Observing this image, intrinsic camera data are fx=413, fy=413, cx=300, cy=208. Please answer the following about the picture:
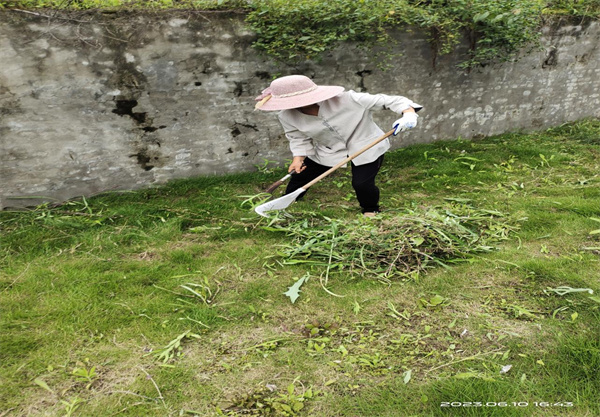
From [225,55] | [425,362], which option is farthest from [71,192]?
[425,362]

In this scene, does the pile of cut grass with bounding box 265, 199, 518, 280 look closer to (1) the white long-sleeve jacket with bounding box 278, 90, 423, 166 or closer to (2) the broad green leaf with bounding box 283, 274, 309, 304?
(2) the broad green leaf with bounding box 283, 274, 309, 304

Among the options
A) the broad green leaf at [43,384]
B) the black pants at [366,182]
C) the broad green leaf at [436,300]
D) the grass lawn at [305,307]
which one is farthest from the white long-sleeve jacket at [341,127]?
the broad green leaf at [43,384]

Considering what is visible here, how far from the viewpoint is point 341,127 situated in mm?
3820

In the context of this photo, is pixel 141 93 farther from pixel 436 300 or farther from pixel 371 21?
pixel 436 300

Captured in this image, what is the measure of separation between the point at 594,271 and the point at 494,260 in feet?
2.12

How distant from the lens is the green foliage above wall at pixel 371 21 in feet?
14.7

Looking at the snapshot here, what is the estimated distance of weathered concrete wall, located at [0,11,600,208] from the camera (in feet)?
13.1

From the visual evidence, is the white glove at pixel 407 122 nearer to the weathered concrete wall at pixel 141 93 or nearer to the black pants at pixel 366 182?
the black pants at pixel 366 182

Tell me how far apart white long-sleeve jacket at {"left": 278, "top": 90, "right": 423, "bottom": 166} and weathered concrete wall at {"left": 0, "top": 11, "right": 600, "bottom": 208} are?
1182mm

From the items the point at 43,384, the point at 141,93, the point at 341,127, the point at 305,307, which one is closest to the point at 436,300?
the point at 305,307

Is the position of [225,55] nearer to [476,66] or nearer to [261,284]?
[261,284]

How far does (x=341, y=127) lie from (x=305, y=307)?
1772 mm

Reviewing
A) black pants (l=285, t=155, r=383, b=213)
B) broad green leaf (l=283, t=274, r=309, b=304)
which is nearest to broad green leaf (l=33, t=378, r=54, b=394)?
broad green leaf (l=283, t=274, r=309, b=304)

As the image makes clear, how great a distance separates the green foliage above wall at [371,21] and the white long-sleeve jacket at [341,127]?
1.16m
